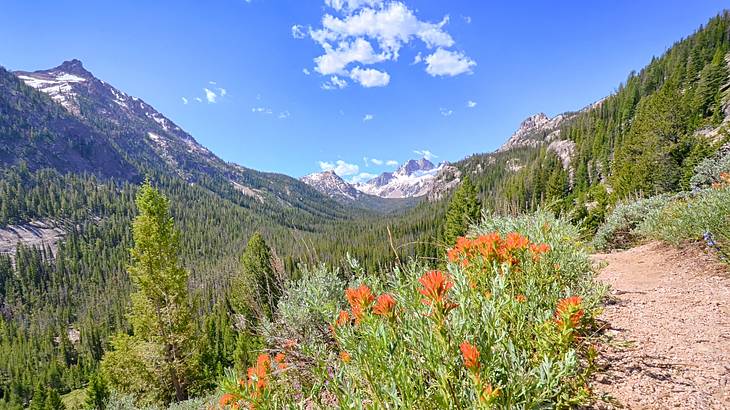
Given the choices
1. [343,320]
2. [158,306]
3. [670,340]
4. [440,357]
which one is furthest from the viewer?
[158,306]

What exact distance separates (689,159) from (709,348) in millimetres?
29527

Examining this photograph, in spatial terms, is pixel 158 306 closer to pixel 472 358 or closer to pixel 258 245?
pixel 472 358

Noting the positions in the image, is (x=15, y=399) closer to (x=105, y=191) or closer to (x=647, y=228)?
(x=647, y=228)

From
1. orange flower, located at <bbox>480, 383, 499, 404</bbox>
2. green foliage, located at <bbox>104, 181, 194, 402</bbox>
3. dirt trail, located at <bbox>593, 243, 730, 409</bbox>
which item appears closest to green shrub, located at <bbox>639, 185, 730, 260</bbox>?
dirt trail, located at <bbox>593, 243, 730, 409</bbox>

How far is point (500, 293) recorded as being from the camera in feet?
5.66

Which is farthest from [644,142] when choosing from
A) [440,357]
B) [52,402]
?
[52,402]

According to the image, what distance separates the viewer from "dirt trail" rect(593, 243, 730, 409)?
2184 millimetres

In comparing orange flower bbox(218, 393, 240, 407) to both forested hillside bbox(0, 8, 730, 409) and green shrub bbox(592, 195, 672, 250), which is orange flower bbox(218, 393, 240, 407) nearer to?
forested hillside bbox(0, 8, 730, 409)

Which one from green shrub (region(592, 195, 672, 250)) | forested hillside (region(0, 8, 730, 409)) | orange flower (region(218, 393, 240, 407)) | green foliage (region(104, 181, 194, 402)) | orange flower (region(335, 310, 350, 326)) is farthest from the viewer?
green foliage (region(104, 181, 194, 402))

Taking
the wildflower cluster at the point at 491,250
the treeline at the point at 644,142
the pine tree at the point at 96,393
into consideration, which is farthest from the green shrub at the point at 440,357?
→ the pine tree at the point at 96,393

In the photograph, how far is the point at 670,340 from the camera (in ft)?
9.49

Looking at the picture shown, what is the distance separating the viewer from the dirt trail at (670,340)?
2.18 meters

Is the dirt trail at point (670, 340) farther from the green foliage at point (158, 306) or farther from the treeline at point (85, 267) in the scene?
the treeline at point (85, 267)

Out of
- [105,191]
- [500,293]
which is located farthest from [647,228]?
[105,191]
